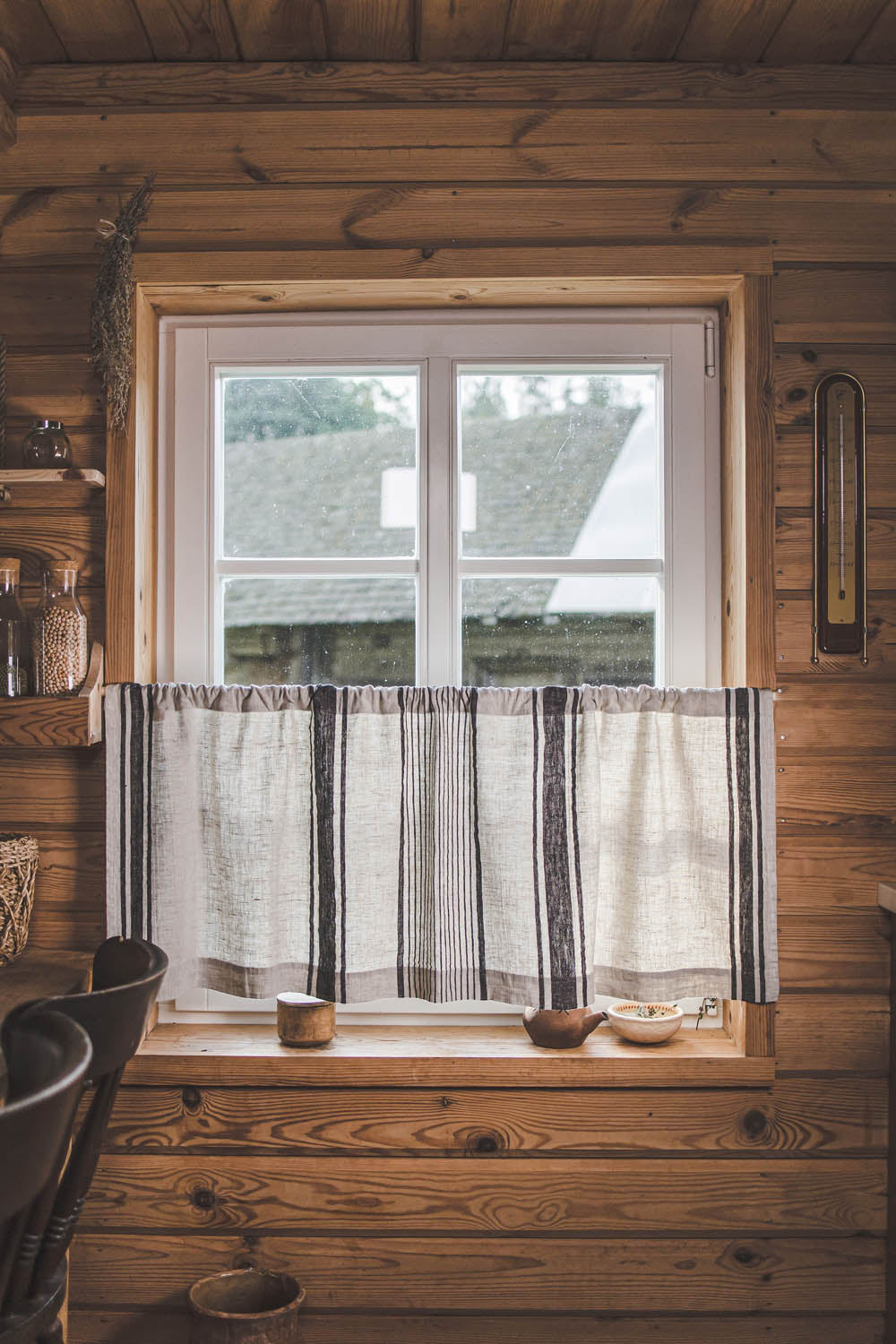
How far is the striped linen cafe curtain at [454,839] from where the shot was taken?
69.2 inches

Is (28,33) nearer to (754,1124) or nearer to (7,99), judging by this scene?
(7,99)

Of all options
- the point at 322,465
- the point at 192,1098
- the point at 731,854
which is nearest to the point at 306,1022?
the point at 192,1098

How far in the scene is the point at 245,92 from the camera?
1.85 m

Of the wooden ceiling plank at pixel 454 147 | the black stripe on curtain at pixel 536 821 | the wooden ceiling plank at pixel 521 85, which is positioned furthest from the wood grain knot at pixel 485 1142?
the wooden ceiling plank at pixel 521 85

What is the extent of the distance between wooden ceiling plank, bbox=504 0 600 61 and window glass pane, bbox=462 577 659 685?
3.26 ft

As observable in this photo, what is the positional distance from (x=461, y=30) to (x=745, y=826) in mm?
1544

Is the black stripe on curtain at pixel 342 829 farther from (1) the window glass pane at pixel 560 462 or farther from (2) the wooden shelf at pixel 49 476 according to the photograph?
(2) the wooden shelf at pixel 49 476

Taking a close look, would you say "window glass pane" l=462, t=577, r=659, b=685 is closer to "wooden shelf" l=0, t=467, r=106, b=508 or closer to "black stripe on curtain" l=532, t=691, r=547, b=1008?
"black stripe on curtain" l=532, t=691, r=547, b=1008

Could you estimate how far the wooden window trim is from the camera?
1.77 m

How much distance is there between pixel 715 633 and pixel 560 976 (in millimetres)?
727

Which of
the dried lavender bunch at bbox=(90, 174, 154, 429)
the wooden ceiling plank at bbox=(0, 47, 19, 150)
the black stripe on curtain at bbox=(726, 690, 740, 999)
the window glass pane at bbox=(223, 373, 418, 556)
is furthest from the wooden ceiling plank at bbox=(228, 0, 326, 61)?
the black stripe on curtain at bbox=(726, 690, 740, 999)

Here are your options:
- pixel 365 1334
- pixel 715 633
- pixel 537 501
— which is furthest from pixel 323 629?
pixel 365 1334

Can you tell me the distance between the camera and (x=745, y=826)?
1.76 meters

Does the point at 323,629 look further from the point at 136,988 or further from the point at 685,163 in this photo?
the point at 685,163
